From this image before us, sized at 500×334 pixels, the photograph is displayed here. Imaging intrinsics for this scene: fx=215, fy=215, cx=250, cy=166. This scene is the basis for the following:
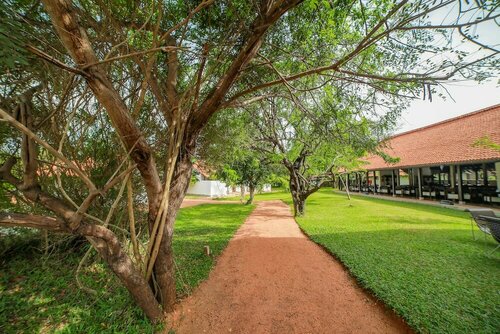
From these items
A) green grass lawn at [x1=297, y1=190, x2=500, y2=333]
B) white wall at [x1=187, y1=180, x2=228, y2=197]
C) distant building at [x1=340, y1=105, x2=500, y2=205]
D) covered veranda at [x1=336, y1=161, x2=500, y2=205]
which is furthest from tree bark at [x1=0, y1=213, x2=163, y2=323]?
white wall at [x1=187, y1=180, x2=228, y2=197]

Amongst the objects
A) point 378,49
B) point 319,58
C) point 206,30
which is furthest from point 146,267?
point 378,49

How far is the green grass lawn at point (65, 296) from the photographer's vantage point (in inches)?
112

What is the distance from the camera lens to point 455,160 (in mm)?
12164

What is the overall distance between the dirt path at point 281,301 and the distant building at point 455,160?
30.1 feet

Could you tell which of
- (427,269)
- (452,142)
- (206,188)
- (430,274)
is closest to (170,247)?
(430,274)

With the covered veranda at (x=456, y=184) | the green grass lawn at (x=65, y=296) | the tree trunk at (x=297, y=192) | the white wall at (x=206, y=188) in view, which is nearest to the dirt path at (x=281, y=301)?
the green grass lawn at (x=65, y=296)

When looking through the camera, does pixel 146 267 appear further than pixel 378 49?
No

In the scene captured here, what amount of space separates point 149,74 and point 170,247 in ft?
7.48

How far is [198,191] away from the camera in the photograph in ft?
88.4

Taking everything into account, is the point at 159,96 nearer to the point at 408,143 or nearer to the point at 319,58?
the point at 319,58

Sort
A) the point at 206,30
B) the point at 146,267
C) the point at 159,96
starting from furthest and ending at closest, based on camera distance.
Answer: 1. the point at 206,30
2. the point at 159,96
3. the point at 146,267

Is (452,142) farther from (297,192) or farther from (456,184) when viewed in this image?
(297,192)

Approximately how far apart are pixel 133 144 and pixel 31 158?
83 cm

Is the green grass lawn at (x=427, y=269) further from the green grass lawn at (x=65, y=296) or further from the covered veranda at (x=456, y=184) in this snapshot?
the covered veranda at (x=456, y=184)
